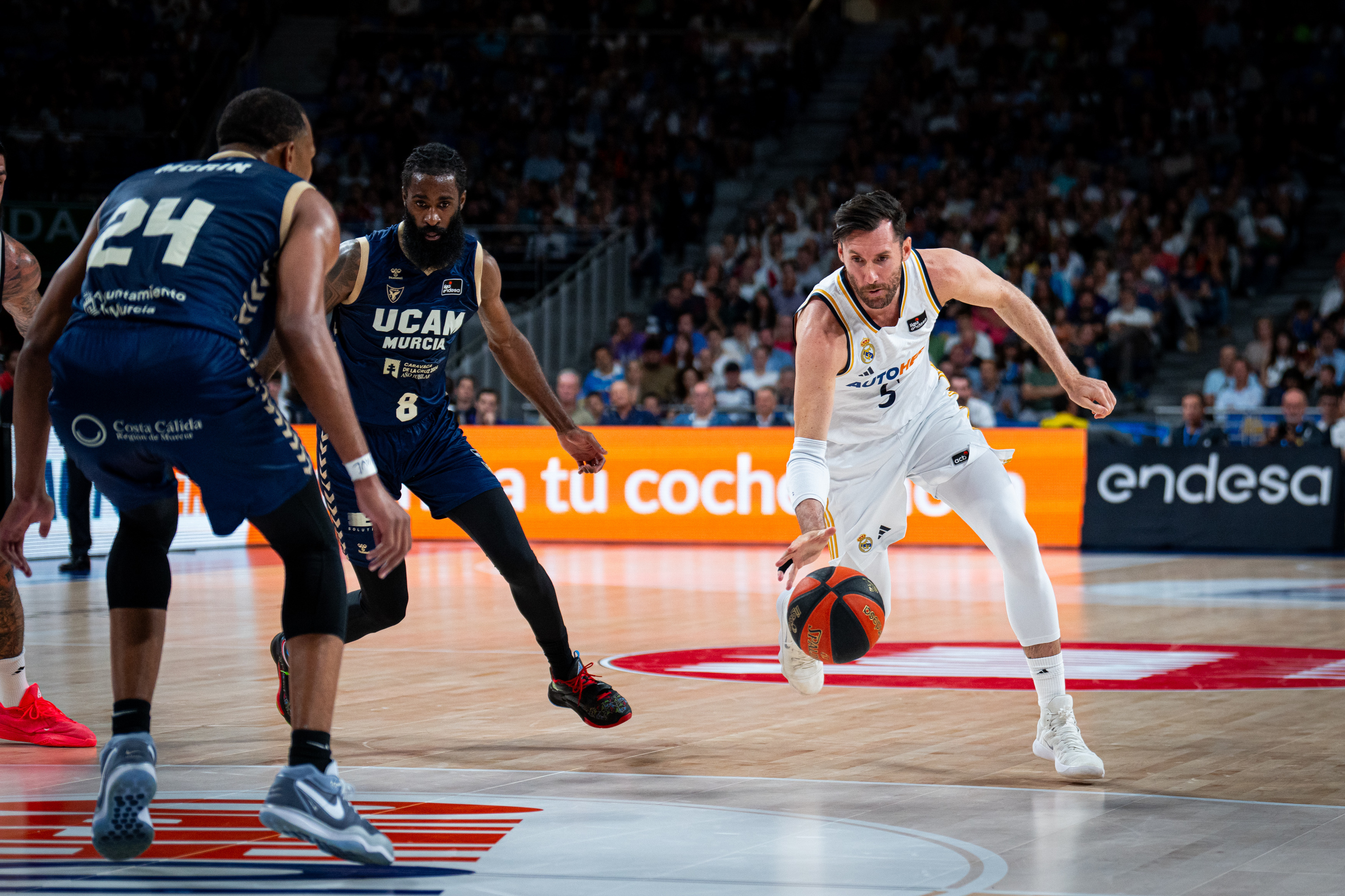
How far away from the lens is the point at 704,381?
17.6m

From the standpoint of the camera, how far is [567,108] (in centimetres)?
2405

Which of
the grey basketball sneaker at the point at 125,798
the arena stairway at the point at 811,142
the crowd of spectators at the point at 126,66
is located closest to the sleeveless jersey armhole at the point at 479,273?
the grey basketball sneaker at the point at 125,798

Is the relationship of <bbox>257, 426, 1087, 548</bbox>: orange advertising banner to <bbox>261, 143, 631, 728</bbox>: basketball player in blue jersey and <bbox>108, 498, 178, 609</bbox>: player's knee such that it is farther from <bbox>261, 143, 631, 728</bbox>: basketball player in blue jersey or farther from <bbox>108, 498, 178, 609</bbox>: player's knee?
<bbox>108, 498, 178, 609</bbox>: player's knee

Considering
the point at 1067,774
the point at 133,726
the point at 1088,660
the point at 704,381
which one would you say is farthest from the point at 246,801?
the point at 704,381

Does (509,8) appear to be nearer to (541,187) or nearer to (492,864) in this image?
(541,187)

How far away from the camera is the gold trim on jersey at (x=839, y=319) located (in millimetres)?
5770

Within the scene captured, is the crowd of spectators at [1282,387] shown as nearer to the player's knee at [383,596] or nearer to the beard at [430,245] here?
the player's knee at [383,596]

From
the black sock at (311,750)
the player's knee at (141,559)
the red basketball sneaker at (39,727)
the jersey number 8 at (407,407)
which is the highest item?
the jersey number 8 at (407,407)

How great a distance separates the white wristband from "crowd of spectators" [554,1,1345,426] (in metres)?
12.4

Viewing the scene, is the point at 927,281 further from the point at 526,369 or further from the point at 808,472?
the point at 526,369

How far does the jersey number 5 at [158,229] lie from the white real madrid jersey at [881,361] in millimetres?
2347

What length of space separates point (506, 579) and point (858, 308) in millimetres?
1587

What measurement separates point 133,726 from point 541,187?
1872cm

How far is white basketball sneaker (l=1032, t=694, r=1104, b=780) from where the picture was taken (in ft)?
17.1
